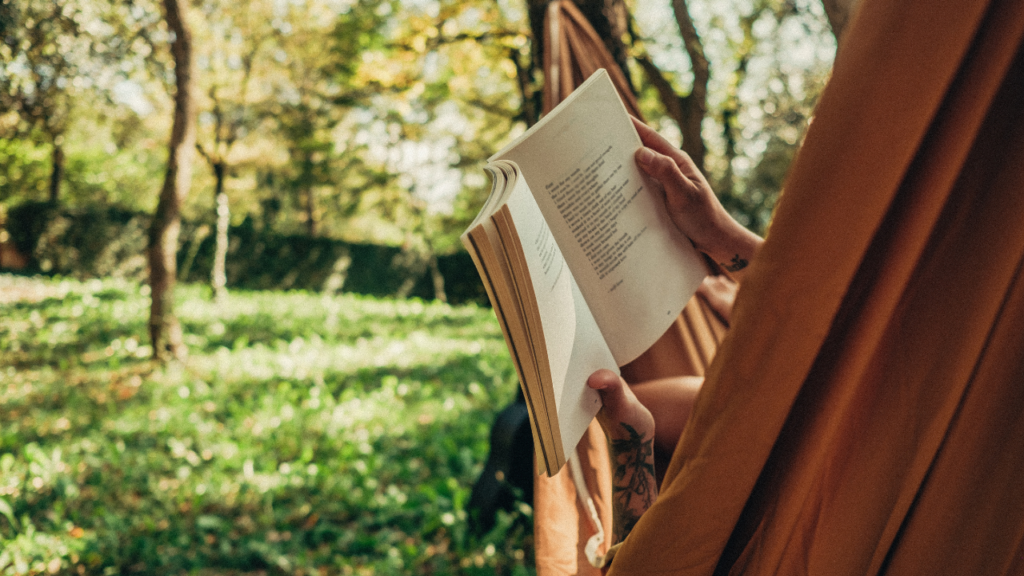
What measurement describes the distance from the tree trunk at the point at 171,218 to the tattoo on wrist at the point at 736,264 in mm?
4614

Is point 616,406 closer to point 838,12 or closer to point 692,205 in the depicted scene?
point 692,205

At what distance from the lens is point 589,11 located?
8.18 ft

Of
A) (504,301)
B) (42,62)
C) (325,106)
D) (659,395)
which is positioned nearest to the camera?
(504,301)

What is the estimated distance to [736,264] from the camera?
1.01 m

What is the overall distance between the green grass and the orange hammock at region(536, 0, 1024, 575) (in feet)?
5.29

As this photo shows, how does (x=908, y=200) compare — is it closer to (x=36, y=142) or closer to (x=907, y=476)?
(x=907, y=476)

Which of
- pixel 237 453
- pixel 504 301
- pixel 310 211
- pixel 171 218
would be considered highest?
pixel 504 301

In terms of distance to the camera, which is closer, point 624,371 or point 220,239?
point 624,371

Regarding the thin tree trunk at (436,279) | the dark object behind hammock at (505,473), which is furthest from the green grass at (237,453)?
the thin tree trunk at (436,279)

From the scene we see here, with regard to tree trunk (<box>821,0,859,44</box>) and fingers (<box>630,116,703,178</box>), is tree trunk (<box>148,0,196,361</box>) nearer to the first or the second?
fingers (<box>630,116,703,178</box>)

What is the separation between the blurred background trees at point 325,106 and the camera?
3328mm

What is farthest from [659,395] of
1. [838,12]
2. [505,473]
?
[505,473]

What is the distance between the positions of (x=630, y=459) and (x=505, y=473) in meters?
1.56

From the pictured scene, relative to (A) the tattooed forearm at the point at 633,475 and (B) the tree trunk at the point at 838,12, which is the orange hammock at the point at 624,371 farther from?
(B) the tree trunk at the point at 838,12
